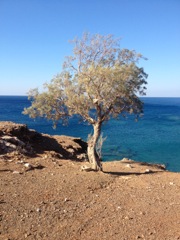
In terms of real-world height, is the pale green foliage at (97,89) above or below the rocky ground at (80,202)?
above

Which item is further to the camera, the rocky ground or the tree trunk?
the tree trunk

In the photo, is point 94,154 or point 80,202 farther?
point 94,154

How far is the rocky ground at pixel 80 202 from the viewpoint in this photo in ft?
27.5

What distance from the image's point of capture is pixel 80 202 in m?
10.5

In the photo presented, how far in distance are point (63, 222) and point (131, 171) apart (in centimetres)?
866

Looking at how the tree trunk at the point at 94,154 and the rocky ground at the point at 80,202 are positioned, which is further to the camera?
the tree trunk at the point at 94,154

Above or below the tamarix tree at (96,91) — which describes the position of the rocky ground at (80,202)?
below

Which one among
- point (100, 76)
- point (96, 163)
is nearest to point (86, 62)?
point (100, 76)

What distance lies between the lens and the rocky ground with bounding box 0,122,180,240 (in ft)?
27.5

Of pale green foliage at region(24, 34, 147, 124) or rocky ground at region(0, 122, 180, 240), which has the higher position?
pale green foliage at region(24, 34, 147, 124)

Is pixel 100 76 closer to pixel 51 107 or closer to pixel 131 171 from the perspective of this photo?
pixel 51 107

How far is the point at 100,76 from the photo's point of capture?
14.4 meters

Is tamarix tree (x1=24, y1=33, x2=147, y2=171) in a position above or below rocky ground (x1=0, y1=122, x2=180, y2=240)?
above

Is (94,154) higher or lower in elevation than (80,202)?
higher
